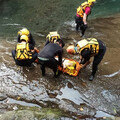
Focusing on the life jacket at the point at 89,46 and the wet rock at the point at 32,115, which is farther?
the life jacket at the point at 89,46

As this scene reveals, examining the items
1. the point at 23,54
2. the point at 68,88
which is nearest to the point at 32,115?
the point at 68,88

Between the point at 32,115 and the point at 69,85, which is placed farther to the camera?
the point at 69,85

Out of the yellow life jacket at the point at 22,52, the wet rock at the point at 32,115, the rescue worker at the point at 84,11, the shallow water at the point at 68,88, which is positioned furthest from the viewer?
the rescue worker at the point at 84,11

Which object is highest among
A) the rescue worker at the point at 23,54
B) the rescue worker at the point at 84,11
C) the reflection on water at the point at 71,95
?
the rescue worker at the point at 84,11

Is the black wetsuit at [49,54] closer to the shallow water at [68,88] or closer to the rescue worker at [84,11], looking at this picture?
the shallow water at [68,88]

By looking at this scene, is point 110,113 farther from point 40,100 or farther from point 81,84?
point 40,100

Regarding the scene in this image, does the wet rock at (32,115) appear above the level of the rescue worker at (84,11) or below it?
below

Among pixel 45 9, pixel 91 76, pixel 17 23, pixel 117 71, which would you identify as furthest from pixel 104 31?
pixel 45 9

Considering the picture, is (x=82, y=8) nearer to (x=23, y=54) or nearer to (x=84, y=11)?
(x=84, y=11)

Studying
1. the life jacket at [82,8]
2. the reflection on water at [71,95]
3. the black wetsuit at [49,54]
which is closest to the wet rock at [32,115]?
the reflection on water at [71,95]

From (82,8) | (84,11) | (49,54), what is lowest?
(49,54)

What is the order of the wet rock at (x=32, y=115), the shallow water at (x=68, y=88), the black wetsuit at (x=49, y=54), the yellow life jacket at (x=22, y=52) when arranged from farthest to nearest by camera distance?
the yellow life jacket at (x=22, y=52) < the black wetsuit at (x=49, y=54) < the shallow water at (x=68, y=88) < the wet rock at (x=32, y=115)

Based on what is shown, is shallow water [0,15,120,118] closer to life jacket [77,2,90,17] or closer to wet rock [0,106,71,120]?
wet rock [0,106,71,120]

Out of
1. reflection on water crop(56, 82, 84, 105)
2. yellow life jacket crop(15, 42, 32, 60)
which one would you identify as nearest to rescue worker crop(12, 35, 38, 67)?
yellow life jacket crop(15, 42, 32, 60)
